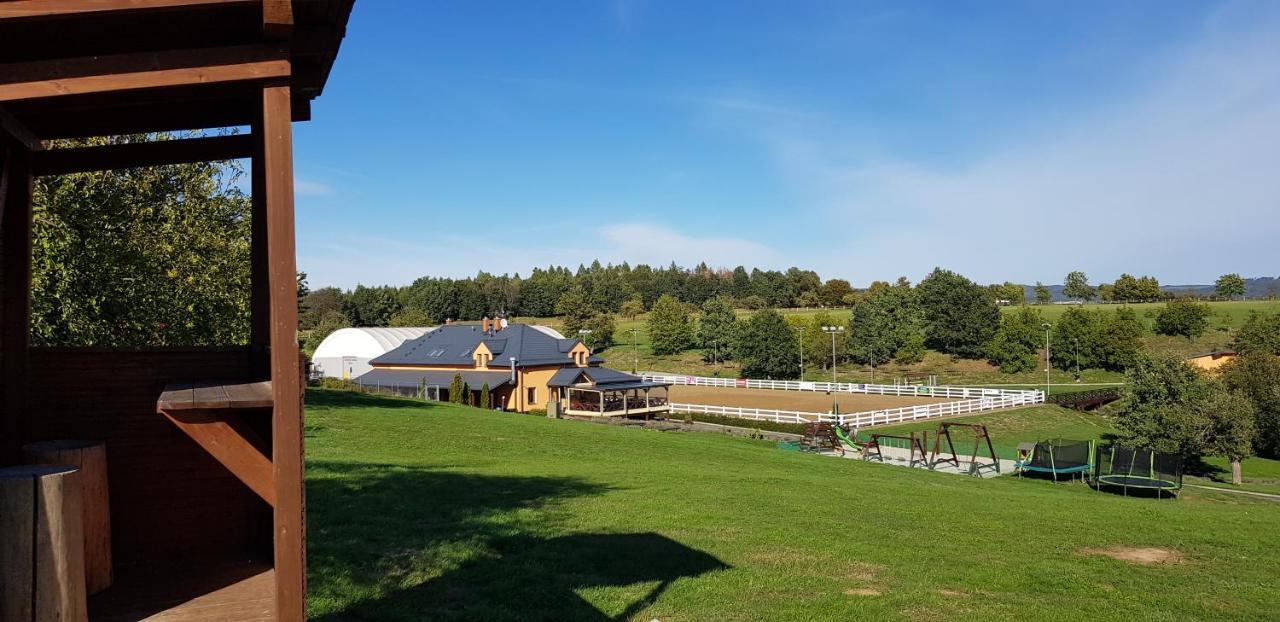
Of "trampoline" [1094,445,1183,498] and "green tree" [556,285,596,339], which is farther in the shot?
"green tree" [556,285,596,339]

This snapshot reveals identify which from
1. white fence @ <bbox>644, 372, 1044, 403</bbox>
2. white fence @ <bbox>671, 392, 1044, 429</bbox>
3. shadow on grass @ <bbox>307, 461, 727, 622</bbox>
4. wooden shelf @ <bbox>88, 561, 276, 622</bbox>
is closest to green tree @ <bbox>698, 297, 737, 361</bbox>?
white fence @ <bbox>644, 372, 1044, 403</bbox>

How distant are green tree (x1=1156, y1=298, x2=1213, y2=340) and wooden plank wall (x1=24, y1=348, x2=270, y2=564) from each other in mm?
80871

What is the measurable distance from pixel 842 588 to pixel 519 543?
3393 millimetres

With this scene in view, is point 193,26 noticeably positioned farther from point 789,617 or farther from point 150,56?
point 789,617

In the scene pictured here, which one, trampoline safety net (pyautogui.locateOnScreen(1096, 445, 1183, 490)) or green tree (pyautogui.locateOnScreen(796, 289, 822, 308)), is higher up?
green tree (pyautogui.locateOnScreen(796, 289, 822, 308))

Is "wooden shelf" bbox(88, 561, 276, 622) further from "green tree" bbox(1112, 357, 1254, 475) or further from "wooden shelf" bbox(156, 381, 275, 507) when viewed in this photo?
"green tree" bbox(1112, 357, 1254, 475)

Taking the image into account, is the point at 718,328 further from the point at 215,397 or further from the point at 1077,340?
the point at 215,397

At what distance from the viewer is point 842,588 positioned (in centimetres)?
719

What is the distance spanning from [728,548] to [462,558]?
2992 mm

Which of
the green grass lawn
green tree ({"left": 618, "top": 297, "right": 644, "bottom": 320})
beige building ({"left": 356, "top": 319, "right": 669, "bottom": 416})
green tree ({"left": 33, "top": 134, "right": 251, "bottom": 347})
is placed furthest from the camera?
green tree ({"left": 618, "top": 297, "right": 644, "bottom": 320})

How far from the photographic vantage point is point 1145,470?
21.1 m

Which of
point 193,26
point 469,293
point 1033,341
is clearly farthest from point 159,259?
point 469,293

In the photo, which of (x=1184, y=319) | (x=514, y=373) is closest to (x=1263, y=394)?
(x=514, y=373)

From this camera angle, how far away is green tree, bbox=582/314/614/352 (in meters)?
84.6
